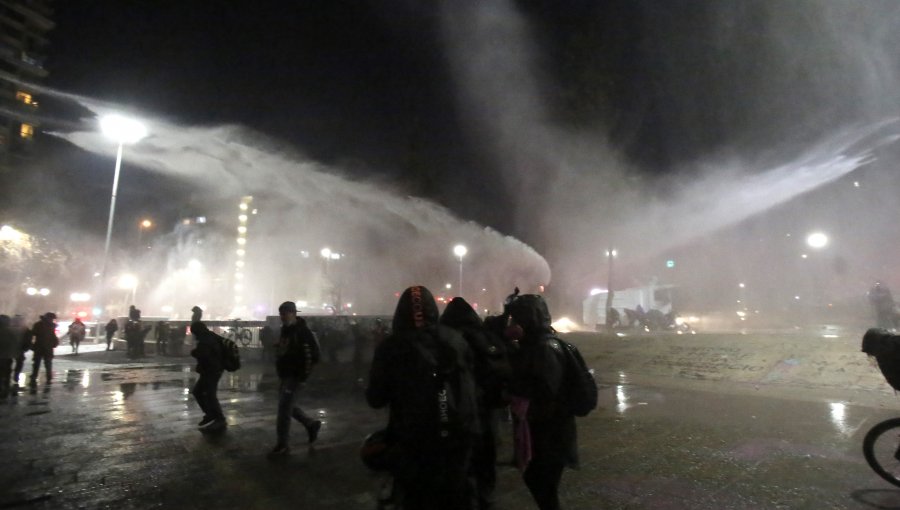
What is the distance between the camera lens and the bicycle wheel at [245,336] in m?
16.6

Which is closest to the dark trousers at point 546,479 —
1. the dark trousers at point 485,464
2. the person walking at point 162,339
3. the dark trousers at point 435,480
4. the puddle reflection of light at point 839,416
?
the dark trousers at point 485,464

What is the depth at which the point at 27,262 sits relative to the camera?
4897cm

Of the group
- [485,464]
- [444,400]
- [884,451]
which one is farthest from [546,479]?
[884,451]

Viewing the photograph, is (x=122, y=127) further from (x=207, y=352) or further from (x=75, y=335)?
(x=207, y=352)

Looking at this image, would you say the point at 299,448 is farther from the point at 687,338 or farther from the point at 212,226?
the point at 212,226

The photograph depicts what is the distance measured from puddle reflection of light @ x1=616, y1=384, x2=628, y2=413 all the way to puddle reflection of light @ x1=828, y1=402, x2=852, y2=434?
2.61 m

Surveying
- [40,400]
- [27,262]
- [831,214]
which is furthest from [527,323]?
[27,262]

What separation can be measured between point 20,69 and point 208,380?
6783cm

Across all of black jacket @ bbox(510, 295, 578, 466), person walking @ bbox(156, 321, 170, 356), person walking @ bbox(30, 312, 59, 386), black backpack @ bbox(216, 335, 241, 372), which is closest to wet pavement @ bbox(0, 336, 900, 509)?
black backpack @ bbox(216, 335, 241, 372)

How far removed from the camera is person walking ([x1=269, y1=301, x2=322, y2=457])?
5.43 m

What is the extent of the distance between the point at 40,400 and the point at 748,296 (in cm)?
4658

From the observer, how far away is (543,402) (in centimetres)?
285

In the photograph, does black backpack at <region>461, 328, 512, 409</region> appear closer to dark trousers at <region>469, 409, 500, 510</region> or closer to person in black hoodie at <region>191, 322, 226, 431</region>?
dark trousers at <region>469, 409, 500, 510</region>

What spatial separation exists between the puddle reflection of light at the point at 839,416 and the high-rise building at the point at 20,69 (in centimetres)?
6766
